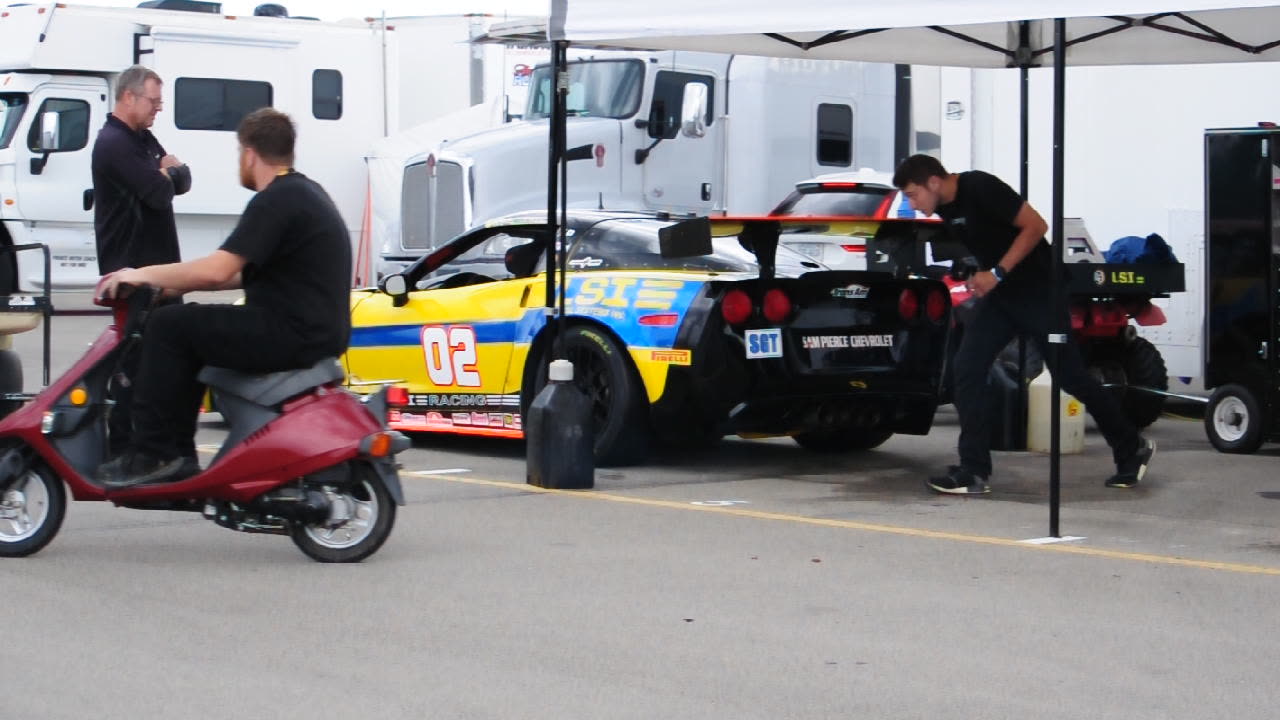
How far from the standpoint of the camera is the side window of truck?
19.1 m

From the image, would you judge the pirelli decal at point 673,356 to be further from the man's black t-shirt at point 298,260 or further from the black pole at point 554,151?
the man's black t-shirt at point 298,260

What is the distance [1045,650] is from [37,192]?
18.8 metres

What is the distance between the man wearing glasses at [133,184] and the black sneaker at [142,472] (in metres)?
1.72

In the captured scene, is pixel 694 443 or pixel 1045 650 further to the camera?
pixel 694 443

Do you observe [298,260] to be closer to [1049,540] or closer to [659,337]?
[659,337]

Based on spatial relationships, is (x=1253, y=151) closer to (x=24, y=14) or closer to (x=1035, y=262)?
(x=1035, y=262)

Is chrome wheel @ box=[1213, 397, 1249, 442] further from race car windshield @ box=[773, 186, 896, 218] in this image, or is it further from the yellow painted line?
race car windshield @ box=[773, 186, 896, 218]

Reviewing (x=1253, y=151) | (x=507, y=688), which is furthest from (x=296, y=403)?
(x=1253, y=151)

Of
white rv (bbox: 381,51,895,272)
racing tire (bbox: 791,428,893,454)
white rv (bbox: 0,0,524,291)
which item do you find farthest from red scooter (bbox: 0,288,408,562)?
white rv (bbox: 0,0,524,291)

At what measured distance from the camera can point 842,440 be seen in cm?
1067

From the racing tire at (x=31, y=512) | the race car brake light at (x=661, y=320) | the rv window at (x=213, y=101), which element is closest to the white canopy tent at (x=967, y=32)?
the race car brake light at (x=661, y=320)

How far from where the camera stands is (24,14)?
22.2 metres

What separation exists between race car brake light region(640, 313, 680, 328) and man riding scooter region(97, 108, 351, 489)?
8.55ft

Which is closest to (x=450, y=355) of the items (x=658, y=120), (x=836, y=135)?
(x=658, y=120)
